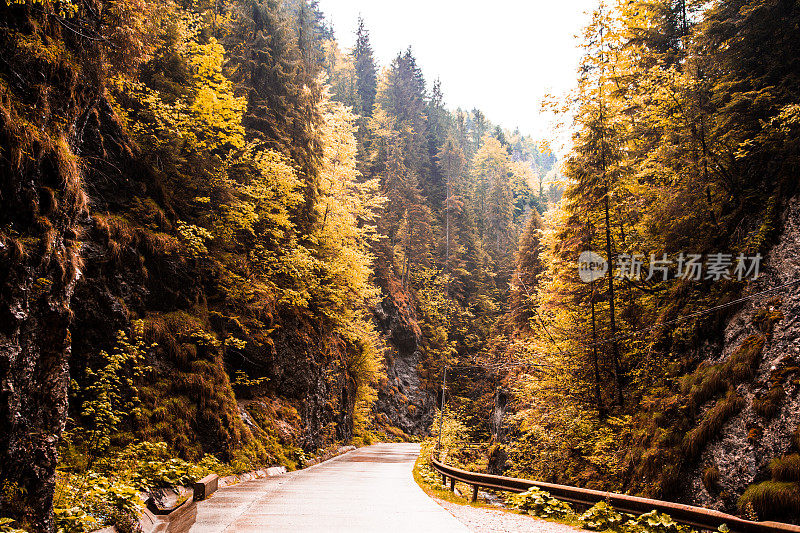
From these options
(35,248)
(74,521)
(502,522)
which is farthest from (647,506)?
(35,248)

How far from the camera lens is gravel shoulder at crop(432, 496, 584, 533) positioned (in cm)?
723

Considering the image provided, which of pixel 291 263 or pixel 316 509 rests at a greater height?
pixel 291 263

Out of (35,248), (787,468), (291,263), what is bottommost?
(787,468)

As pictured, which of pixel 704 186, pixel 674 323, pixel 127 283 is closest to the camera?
pixel 127 283

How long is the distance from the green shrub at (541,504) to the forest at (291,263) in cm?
270

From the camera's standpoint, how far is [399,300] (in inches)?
1781

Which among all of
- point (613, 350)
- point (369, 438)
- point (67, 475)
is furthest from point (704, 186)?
point (369, 438)

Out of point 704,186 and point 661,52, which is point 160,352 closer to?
point 704,186

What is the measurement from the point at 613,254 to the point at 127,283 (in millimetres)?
Result: 15337

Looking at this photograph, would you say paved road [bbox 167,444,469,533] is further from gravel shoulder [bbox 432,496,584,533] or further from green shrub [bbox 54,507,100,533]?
green shrub [bbox 54,507,100,533]

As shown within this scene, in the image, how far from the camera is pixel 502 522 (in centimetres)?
794

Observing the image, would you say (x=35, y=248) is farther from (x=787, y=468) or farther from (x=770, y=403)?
(x=770, y=403)

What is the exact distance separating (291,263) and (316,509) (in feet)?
36.8

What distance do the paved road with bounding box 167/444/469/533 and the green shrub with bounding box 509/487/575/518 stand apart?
6.52 feet
